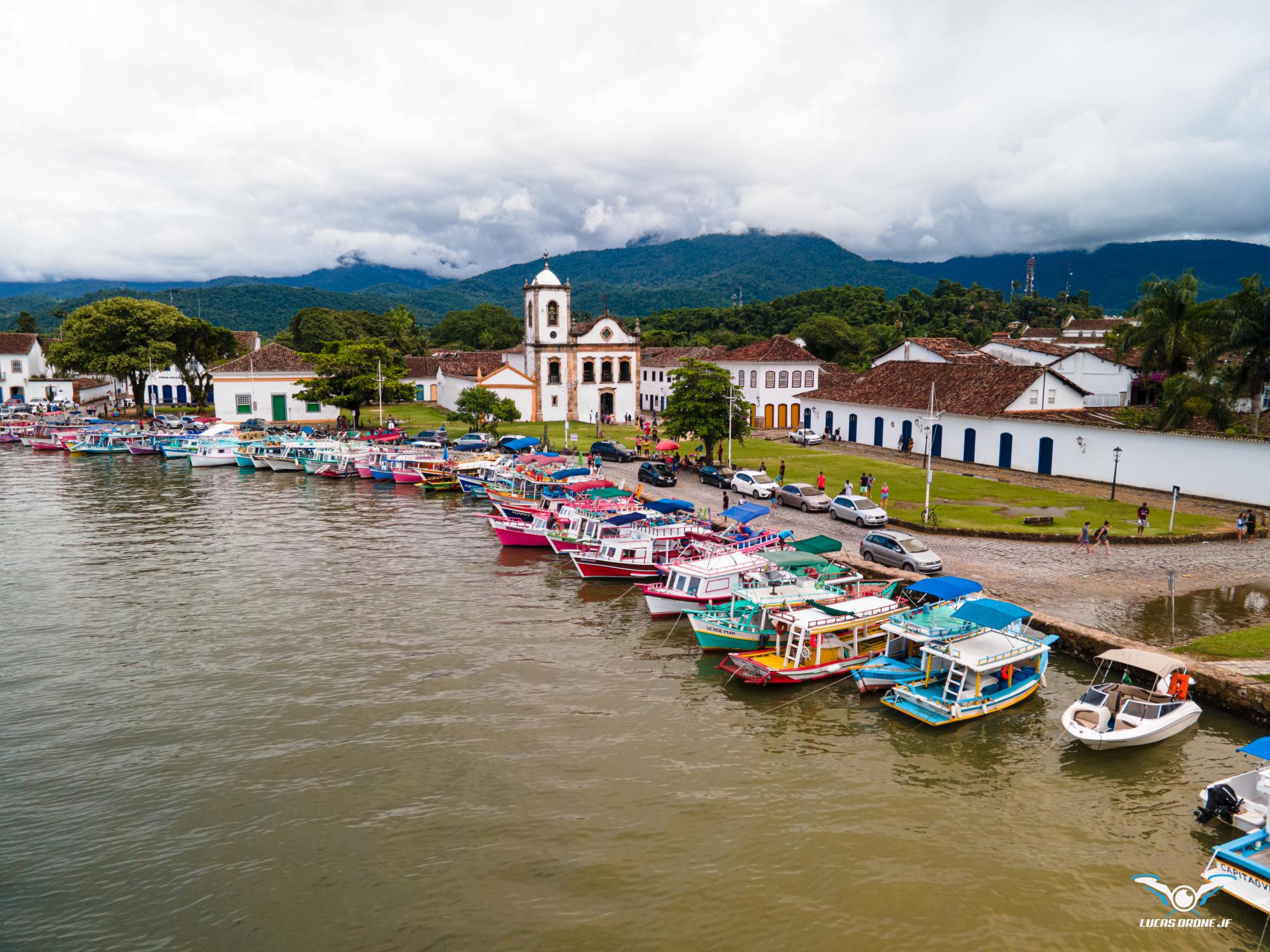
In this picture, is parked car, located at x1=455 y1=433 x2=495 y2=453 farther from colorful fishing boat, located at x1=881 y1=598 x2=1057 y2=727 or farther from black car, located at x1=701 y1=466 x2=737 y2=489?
colorful fishing boat, located at x1=881 y1=598 x2=1057 y2=727

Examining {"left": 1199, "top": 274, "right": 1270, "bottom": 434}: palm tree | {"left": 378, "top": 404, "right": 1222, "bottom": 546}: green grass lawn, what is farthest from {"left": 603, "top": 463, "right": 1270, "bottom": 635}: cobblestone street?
{"left": 1199, "top": 274, "right": 1270, "bottom": 434}: palm tree

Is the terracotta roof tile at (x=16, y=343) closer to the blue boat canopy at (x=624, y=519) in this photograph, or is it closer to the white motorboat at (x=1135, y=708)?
the blue boat canopy at (x=624, y=519)

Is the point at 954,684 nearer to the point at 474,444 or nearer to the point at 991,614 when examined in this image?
Result: the point at 991,614

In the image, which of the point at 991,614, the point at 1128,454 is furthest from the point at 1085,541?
the point at 1128,454

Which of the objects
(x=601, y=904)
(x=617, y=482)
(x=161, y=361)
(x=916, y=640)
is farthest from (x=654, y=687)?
(x=161, y=361)

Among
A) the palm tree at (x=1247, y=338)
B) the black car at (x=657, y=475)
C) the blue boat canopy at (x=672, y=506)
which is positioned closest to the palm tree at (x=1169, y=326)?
the palm tree at (x=1247, y=338)

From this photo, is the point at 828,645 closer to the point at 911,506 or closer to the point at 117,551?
the point at 911,506
